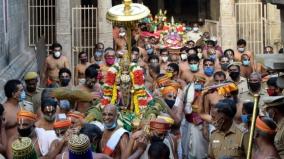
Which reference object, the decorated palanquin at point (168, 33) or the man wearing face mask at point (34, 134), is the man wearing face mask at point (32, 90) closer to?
the man wearing face mask at point (34, 134)

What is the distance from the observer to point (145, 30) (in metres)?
23.0

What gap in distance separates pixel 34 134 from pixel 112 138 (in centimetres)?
87

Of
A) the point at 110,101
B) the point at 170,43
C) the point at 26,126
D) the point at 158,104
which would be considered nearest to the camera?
the point at 26,126

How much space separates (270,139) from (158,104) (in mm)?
3559

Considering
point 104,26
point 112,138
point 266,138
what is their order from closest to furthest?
point 266,138 < point 112,138 < point 104,26

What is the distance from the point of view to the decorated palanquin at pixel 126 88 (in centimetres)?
1062

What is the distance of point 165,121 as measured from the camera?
7.96 m

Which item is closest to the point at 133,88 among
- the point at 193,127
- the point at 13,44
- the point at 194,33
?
the point at 193,127

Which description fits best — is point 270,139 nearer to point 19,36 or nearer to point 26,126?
point 26,126

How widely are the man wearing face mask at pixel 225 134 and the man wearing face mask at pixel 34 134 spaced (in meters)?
1.79

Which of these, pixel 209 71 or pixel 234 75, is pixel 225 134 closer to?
pixel 234 75

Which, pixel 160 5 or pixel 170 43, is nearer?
pixel 170 43

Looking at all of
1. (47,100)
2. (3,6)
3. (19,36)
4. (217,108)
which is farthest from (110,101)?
(19,36)

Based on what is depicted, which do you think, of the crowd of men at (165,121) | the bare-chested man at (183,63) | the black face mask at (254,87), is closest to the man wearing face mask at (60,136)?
the crowd of men at (165,121)
